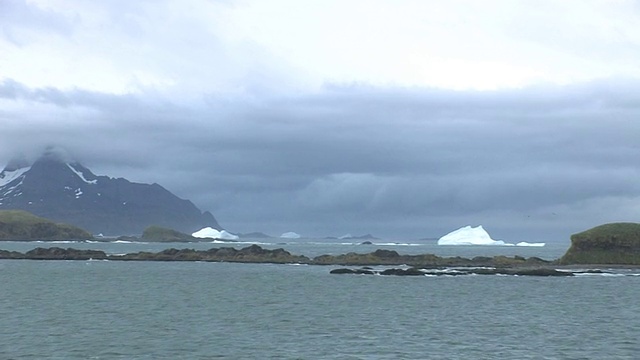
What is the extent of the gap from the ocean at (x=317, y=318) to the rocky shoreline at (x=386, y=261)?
14.0 meters

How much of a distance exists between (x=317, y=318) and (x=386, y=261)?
95.1 metres

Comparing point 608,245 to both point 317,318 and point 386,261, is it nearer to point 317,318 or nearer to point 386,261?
point 386,261

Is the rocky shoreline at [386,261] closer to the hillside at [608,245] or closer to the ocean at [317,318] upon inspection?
the hillside at [608,245]

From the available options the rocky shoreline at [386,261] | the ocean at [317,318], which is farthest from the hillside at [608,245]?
the ocean at [317,318]

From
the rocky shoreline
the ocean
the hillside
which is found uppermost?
the hillside

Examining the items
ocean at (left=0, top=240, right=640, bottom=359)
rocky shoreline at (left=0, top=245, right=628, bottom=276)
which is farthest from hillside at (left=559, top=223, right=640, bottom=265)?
ocean at (left=0, top=240, right=640, bottom=359)

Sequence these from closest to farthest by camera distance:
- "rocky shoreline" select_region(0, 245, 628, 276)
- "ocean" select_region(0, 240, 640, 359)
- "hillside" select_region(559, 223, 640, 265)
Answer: "ocean" select_region(0, 240, 640, 359) < "rocky shoreline" select_region(0, 245, 628, 276) < "hillside" select_region(559, 223, 640, 265)

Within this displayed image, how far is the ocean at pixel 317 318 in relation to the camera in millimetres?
47750

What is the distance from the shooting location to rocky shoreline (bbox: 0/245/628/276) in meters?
124

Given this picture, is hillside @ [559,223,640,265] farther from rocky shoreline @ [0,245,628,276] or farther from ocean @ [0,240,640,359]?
ocean @ [0,240,640,359]

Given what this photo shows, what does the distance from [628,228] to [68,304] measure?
95.9 meters

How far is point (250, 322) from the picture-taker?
200ft

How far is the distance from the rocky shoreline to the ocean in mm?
14008

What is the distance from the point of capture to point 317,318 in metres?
64.2
